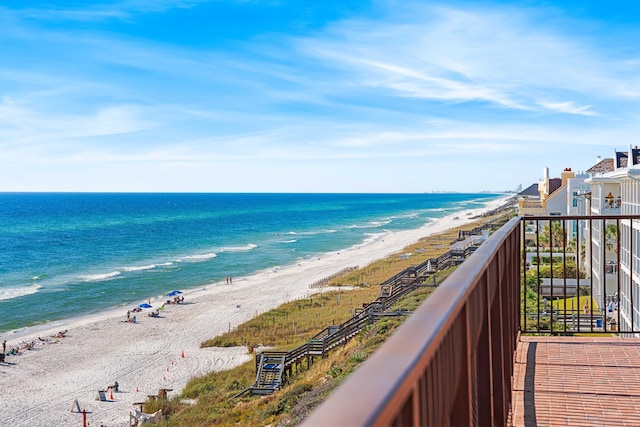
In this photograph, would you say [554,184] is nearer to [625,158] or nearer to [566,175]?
[566,175]

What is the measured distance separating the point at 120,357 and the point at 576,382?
82.2 ft

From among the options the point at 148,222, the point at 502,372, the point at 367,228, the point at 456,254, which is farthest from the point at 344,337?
the point at 148,222

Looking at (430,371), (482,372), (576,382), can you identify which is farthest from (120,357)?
(430,371)

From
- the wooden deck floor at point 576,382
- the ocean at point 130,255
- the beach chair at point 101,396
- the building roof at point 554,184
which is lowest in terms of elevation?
the beach chair at point 101,396

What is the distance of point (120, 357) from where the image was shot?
85.8ft

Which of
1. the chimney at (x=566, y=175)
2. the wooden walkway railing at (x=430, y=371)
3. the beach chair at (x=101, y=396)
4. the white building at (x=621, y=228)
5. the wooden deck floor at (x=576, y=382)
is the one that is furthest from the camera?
the chimney at (x=566, y=175)

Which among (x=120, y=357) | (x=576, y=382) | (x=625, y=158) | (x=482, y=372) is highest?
(x=625, y=158)

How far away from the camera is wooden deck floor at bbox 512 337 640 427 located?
136 inches

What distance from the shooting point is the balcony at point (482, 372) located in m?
0.78

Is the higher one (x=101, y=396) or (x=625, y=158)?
(x=625, y=158)

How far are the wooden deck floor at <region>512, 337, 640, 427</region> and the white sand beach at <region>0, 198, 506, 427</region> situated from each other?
16.5m

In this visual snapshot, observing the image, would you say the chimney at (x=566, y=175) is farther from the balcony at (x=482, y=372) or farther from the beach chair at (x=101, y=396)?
the balcony at (x=482, y=372)

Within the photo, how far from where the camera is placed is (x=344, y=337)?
20500 mm

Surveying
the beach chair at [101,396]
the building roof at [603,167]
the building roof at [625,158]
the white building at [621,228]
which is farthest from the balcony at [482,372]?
the building roof at [603,167]
